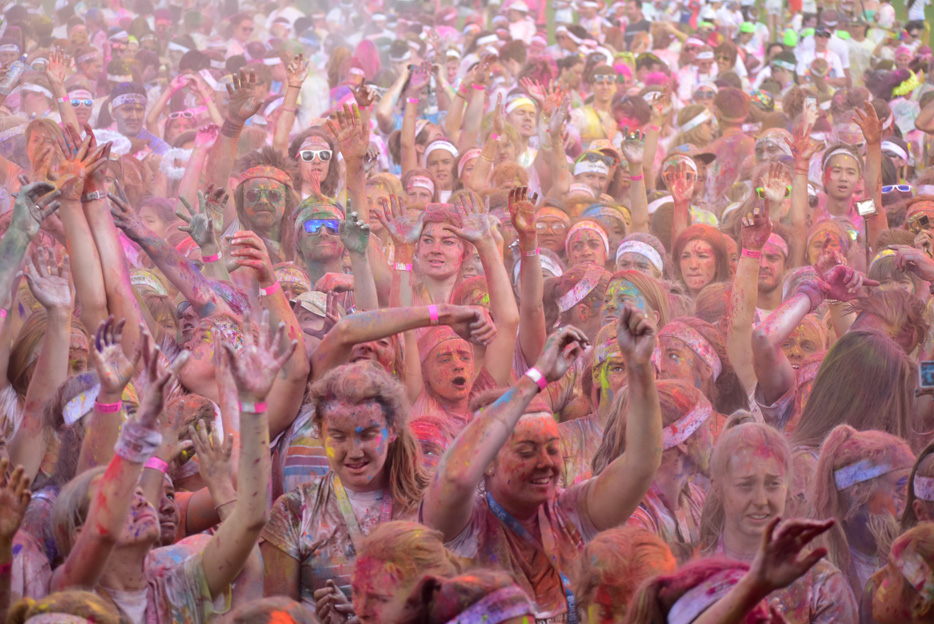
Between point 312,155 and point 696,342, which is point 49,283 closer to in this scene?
point 696,342

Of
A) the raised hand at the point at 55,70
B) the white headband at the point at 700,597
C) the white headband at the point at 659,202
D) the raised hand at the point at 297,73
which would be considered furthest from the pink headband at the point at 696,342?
the raised hand at the point at 55,70

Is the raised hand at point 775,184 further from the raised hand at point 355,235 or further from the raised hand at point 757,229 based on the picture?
the raised hand at point 355,235

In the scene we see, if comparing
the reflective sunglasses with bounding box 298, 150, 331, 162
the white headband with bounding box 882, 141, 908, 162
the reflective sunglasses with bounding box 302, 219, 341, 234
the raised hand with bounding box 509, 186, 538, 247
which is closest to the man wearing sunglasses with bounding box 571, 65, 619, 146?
the white headband with bounding box 882, 141, 908, 162

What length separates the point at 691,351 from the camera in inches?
222

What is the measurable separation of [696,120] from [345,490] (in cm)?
867

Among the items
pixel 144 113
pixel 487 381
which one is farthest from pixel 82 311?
pixel 144 113

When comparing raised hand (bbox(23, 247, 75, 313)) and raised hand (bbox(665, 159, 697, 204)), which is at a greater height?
raised hand (bbox(23, 247, 75, 313))

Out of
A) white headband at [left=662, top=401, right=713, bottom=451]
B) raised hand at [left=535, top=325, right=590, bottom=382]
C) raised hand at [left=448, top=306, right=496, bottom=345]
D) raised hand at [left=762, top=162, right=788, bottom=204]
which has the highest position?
raised hand at [left=535, top=325, right=590, bottom=382]

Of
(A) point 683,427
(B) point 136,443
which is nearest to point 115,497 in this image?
(B) point 136,443

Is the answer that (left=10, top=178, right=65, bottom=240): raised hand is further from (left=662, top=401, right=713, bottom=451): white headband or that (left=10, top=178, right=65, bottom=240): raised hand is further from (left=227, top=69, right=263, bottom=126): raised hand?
(left=227, top=69, right=263, bottom=126): raised hand

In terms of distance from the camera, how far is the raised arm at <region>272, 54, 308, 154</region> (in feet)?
30.8

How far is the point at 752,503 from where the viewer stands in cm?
375

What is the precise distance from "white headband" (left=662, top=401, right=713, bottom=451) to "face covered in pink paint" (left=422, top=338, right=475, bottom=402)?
1006mm

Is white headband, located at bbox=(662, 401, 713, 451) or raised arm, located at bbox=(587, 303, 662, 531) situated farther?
white headband, located at bbox=(662, 401, 713, 451)
